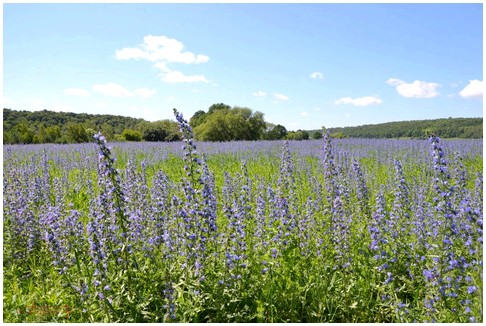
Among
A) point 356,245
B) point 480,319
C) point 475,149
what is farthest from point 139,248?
point 475,149

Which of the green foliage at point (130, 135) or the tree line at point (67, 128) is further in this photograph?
the green foliage at point (130, 135)

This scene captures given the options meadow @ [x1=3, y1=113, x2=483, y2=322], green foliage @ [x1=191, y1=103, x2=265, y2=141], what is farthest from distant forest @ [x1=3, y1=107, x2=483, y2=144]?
meadow @ [x1=3, y1=113, x2=483, y2=322]

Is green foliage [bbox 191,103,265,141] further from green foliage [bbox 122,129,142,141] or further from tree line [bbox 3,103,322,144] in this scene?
green foliage [bbox 122,129,142,141]

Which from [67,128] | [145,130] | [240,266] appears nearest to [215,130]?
[145,130]

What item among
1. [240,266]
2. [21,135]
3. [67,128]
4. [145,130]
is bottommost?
[240,266]

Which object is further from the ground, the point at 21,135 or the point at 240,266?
the point at 21,135

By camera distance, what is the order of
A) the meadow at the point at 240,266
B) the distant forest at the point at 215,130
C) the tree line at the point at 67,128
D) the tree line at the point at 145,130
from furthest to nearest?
the tree line at the point at 145,130, the tree line at the point at 67,128, the distant forest at the point at 215,130, the meadow at the point at 240,266

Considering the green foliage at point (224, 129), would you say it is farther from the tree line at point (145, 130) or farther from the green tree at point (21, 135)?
the green tree at point (21, 135)

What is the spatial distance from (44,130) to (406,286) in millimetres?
43160

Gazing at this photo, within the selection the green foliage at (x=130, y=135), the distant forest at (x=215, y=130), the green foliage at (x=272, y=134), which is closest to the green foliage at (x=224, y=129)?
the distant forest at (x=215, y=130)

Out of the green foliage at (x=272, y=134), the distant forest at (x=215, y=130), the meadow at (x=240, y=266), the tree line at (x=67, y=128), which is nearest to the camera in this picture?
the meadow at (x=240, y=266)

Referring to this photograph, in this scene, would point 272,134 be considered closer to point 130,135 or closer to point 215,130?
point 215,130

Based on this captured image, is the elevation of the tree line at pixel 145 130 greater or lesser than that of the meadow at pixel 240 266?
greater

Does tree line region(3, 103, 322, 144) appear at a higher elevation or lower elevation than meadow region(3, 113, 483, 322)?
higher
